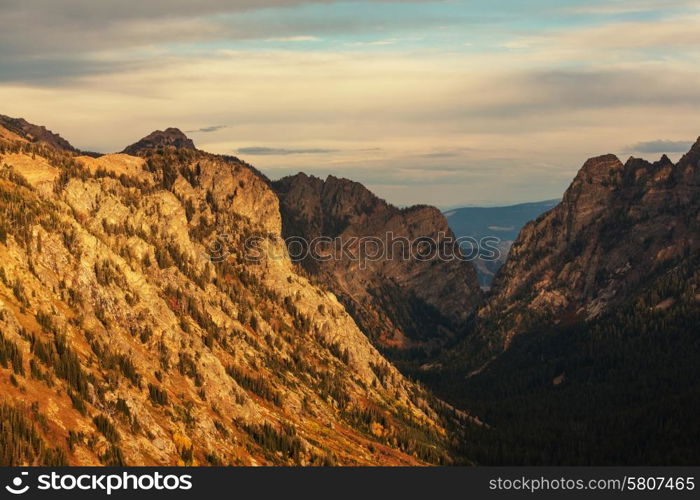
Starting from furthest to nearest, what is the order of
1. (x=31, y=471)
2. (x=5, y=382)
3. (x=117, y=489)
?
1. (x=5, y=382)
2. (x=31, y=471)
3. (x=117, y=489)

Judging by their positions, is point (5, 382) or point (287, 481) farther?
point (5, 382)

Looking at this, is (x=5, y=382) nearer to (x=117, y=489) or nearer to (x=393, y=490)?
(x=117, y=489)

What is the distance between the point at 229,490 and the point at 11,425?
5113cm

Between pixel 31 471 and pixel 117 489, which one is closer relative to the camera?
pixel 117 489

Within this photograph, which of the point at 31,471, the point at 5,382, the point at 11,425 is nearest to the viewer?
the point at 31,471

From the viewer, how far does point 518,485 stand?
168500 mm

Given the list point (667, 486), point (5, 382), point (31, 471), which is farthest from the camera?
point (5, 382)

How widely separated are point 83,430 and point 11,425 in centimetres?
1807

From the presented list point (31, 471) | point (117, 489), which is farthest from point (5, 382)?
point (117, 489)

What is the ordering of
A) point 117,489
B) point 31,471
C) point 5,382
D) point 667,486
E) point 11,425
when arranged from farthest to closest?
point 5,382 < point 11,425 < point 667,486 < point 31,471 < point 117,489

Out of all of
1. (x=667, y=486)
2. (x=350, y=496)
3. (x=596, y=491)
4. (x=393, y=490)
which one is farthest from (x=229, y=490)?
(x=667, y=486)

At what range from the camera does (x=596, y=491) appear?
170250 millimetres

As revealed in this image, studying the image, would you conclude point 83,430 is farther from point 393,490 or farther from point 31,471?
→ point 393,490

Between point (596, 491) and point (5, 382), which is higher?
point (5, 382)
